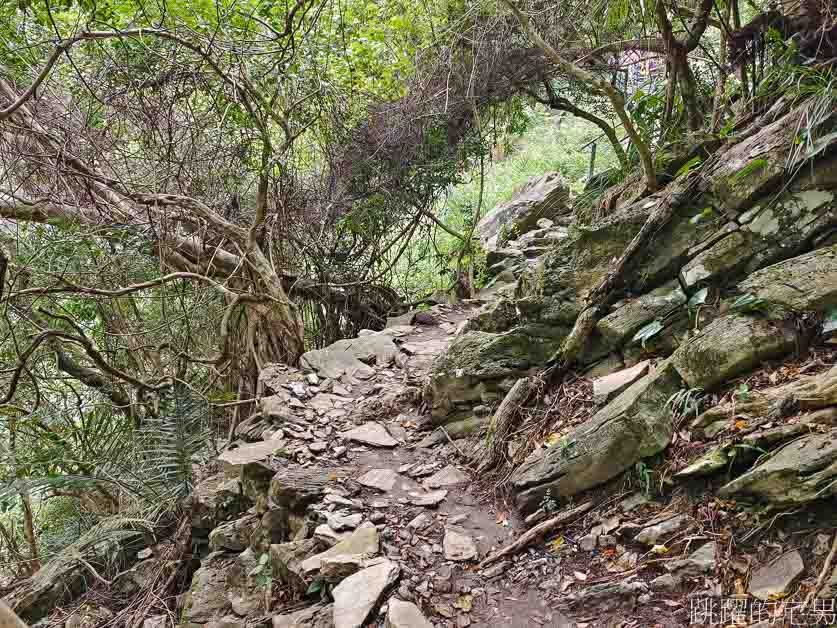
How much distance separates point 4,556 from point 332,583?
6.63 m

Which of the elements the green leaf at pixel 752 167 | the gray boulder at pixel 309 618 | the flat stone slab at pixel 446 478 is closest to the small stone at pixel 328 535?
the gray boulder at pixel 309 618

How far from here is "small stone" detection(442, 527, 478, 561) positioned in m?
2.50

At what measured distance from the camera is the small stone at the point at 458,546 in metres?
2.50

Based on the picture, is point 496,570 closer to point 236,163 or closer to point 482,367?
point 482,367

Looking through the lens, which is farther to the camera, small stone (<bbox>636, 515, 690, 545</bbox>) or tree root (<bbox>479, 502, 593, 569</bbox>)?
tree root (<bbox>479, 502, 593, 569</bbox>)

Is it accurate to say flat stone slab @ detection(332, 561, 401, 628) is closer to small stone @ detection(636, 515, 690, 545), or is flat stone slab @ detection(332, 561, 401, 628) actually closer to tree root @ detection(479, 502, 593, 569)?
tree root @ detection(479, 502, 593, 569)

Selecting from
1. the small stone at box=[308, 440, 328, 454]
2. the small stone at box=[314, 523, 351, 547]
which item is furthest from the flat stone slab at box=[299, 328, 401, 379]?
the small stone at box=[314, 523, 351, 547]

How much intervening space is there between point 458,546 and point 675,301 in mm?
1641

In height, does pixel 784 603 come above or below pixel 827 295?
below

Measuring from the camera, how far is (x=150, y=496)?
457cm

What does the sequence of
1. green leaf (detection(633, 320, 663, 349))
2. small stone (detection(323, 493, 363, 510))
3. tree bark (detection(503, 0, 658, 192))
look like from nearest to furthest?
green leaf (detection(633, 320, 663, 349)) → small stone (detection(323, 493, 363, 510)) → tree bark (detection(503, 0, 658, 192))

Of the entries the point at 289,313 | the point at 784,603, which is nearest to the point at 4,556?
the point at 289,313

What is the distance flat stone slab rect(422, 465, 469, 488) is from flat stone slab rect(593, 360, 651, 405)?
2.82 ft

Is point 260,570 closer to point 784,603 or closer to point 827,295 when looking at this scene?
point 784,603
